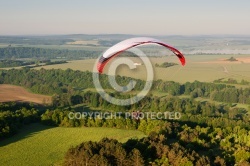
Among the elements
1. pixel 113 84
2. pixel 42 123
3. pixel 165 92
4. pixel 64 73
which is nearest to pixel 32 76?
pixel 64 73

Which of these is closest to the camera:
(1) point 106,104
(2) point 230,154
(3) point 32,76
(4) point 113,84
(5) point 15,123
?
(2) point 230,154

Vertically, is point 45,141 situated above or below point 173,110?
above

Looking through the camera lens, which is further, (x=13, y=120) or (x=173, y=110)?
(x=173, y=110)

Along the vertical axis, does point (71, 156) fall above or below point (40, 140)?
above

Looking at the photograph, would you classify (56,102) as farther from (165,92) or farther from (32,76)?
(32,76)

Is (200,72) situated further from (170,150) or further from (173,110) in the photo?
(170,150)

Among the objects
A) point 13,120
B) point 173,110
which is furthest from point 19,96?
point 173,110
